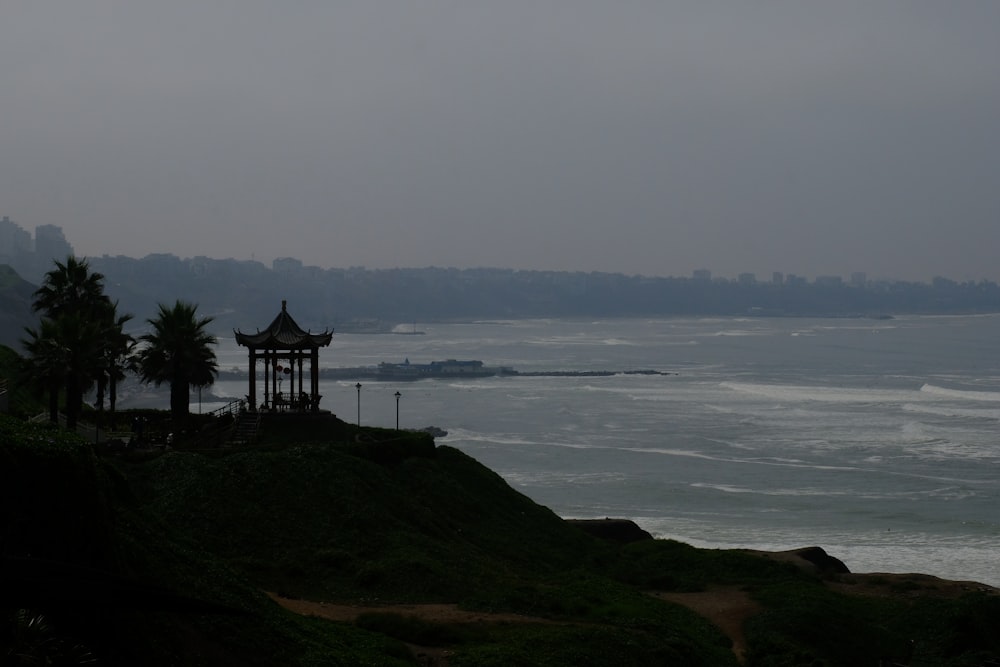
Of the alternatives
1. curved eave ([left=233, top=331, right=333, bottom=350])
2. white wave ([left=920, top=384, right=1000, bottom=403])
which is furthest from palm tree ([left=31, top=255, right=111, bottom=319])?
white wave ([left=920, top=384, right=1000, bottom=403])

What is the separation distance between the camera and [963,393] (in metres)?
84.1

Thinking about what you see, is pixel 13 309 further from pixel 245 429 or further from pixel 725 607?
pixel 725 607

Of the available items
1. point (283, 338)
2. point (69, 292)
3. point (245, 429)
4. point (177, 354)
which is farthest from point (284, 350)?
point (69, 292)

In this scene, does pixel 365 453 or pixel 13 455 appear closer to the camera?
pixel 13 455

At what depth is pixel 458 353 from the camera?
142m

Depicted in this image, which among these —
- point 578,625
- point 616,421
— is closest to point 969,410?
point 616,421

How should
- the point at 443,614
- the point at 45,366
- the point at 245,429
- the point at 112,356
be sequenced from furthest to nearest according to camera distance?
the point at 112,356, the point at 245,429, the point at 45,366, the point at 443,614

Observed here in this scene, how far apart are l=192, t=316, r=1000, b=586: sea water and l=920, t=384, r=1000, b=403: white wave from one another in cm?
15

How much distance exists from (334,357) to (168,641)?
124 m

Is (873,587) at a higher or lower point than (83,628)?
lower

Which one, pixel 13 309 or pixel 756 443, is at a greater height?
pixel 13 309

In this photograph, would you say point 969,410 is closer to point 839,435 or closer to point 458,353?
point 839,435

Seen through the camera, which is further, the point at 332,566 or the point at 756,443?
the point at 756,443

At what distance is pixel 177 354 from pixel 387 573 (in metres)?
12.2
